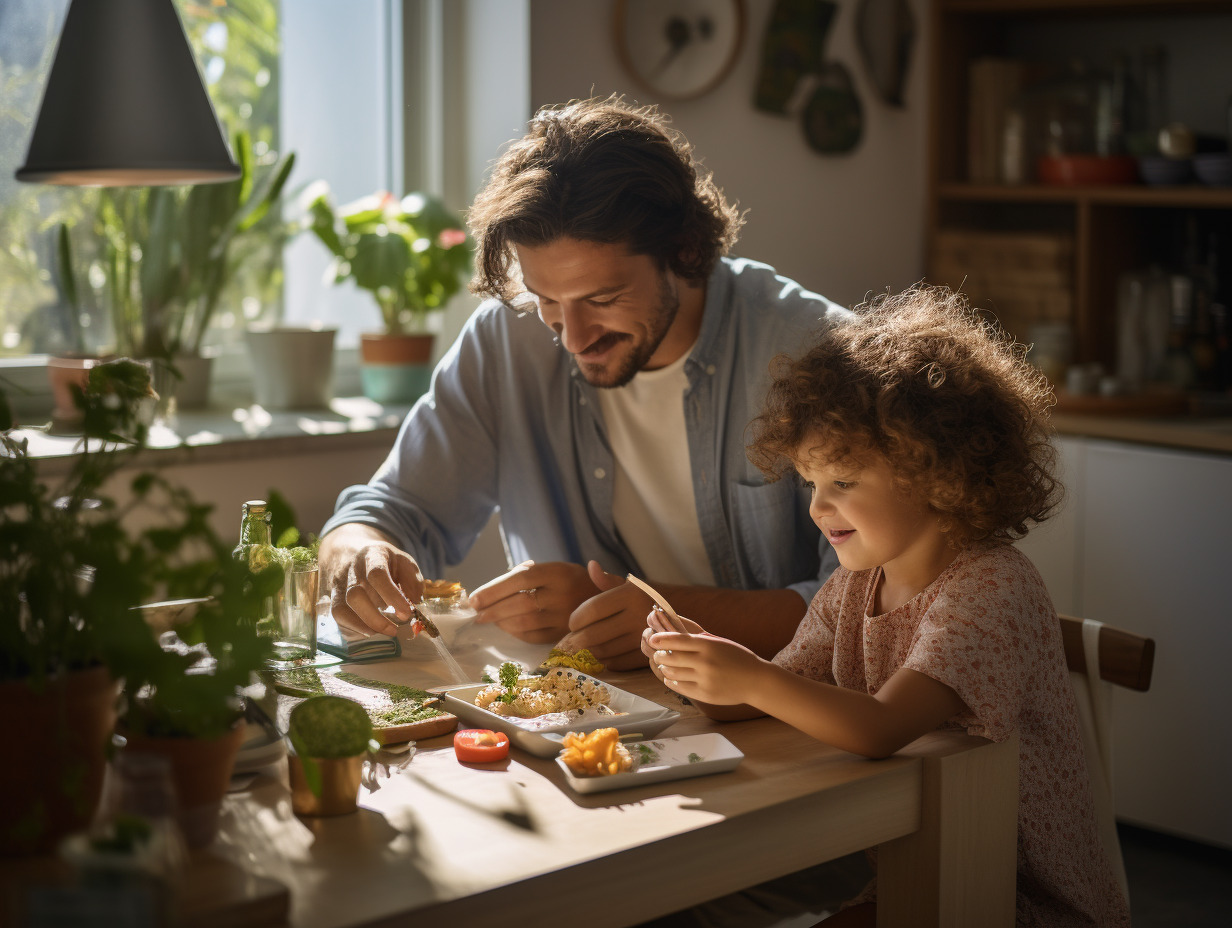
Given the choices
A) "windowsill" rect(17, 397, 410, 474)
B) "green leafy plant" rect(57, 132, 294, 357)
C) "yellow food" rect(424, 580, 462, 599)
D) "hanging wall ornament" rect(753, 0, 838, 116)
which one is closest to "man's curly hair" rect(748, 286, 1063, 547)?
"yellow food" rect(424, 580, 462, 599)

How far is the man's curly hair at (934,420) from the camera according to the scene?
A: 46.5 inches

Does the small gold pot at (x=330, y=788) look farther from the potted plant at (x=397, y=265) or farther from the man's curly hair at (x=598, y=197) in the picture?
the potted plant at (x=397, y=265)

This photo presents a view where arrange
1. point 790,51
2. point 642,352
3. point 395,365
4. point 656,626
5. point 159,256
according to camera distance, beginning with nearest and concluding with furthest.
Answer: point 656,626 → point 642,352 → point 159,256 → point 395,365 → point 790,51

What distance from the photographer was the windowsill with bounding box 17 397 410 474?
6.73 feet

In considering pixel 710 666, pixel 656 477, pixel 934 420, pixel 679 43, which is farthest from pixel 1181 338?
pixel 710 666

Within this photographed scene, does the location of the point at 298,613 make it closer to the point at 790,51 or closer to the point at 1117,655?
the point at 1117,655

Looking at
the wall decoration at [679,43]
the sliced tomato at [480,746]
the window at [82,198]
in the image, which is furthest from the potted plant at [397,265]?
the sliced tomato at [480,746]

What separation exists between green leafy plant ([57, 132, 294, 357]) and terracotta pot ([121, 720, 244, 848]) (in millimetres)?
1594

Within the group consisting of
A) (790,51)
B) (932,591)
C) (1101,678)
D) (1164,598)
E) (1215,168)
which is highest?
(790,51)

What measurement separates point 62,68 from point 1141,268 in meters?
2.54

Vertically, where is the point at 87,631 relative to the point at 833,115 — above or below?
below

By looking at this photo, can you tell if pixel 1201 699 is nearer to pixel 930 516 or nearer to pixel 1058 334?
pixel 1058 334

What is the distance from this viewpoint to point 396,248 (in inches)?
96.1

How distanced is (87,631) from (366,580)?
2.01 feet
